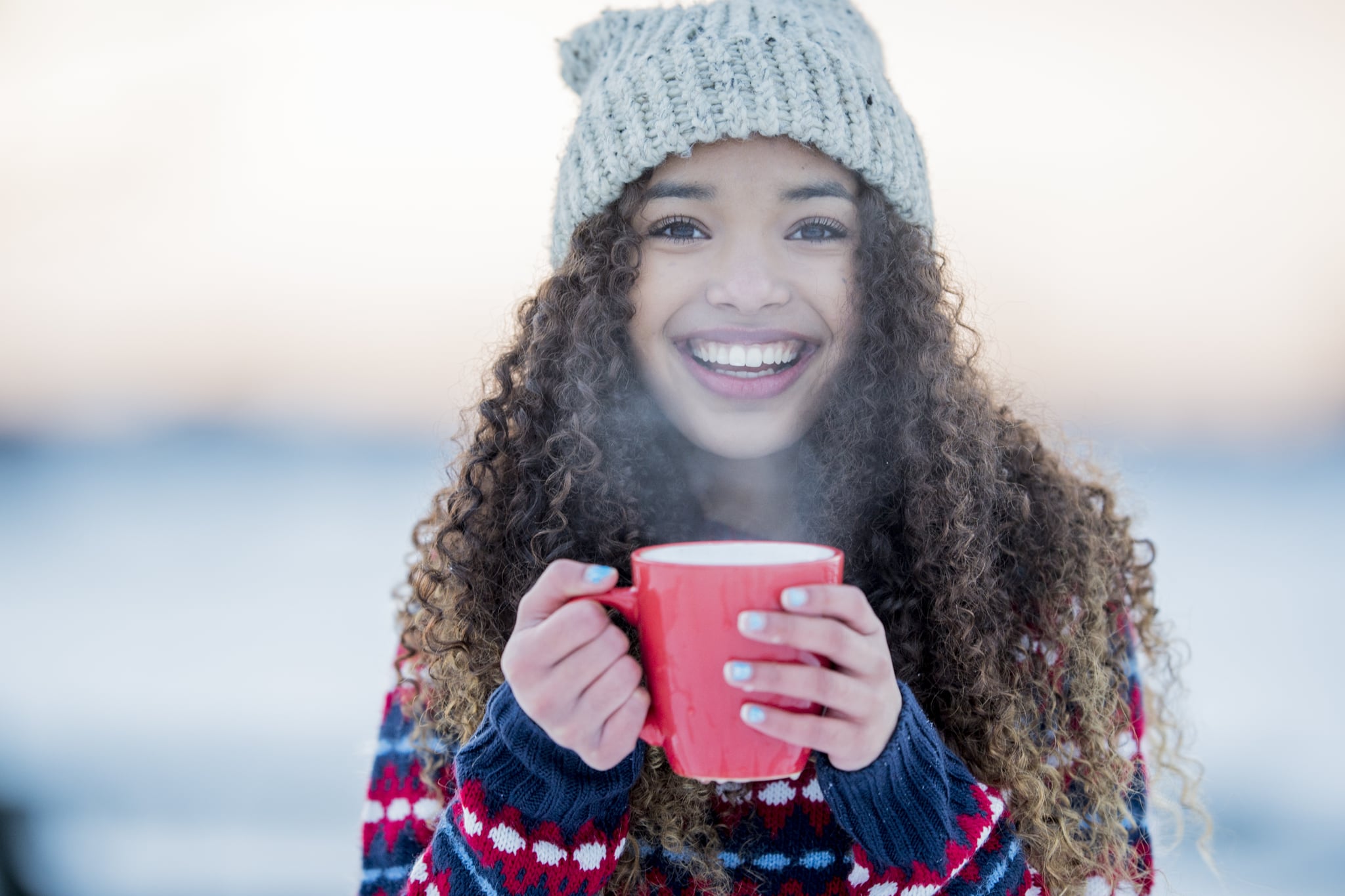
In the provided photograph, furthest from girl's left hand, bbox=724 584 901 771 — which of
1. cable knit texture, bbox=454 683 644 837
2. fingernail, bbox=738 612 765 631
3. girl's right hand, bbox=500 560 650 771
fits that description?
cable knit texture, bbox=454 683 644 837

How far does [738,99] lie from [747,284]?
0.24m

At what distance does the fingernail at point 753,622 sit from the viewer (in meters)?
0.66

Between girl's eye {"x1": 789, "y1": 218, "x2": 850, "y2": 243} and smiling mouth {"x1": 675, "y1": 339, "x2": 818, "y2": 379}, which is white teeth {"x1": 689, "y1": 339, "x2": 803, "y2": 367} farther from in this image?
girl's eye {"x1": 789, "y1": 218, "x2": 850, "y2": 243}

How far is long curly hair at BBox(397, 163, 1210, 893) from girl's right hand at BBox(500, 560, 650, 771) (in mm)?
386

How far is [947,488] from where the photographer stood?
1.21 meters

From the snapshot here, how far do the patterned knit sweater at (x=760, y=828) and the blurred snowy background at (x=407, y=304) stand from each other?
39.0 inches

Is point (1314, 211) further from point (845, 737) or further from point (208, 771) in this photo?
point (208, 771)

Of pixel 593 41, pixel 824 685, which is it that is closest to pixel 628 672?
pixel 824 685

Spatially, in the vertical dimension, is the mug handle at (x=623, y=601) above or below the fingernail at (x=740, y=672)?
above

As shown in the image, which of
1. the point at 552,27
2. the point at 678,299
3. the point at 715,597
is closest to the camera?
the point at 715,597

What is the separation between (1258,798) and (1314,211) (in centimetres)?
164

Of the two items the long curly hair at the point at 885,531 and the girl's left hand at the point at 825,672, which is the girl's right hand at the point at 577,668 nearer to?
the girl's left hand at the point at 825,672

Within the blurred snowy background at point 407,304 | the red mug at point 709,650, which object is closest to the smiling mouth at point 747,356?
the red mug at point 709,650

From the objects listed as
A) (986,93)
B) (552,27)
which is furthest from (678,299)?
(986,93)
